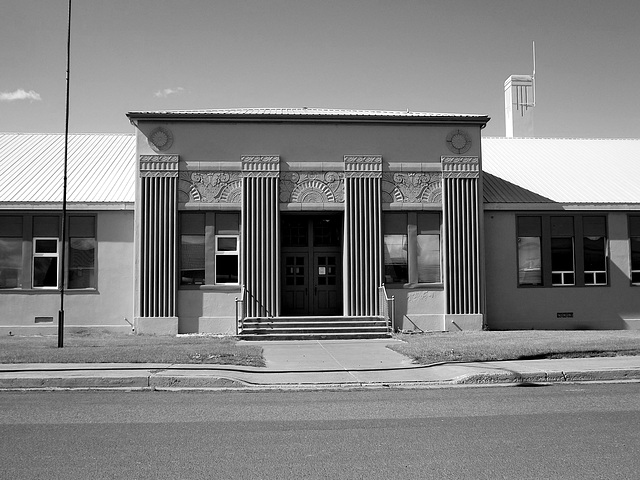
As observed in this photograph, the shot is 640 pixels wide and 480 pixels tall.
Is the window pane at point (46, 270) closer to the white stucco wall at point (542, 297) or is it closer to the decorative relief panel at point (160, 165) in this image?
the decorative relief panel at point (160, 165)

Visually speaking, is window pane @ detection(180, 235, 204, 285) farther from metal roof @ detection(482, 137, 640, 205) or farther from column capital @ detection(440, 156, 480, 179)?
metal roof @ detection(482, 137, 640, 205)

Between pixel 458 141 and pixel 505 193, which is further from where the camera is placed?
pixel 505 193

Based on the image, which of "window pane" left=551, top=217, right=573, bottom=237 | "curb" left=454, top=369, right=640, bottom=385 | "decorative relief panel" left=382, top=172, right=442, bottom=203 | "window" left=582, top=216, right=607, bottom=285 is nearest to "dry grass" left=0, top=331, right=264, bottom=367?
"curb" left=454, top=369, right=640, bottom=385

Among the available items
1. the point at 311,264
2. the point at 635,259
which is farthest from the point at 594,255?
the point at 311,264

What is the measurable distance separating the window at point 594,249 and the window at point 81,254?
17043mm

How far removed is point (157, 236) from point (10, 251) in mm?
5175

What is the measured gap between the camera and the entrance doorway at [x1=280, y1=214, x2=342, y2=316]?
23.1 m

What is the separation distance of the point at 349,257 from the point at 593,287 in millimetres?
8802

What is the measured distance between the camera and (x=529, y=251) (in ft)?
77.3

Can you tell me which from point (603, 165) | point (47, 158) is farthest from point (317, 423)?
point (603, 165)

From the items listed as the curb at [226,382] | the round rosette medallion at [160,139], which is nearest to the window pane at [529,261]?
the curb at [226,382]

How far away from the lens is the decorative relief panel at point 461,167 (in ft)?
74.1

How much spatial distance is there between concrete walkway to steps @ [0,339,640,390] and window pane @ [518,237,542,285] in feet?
29.7

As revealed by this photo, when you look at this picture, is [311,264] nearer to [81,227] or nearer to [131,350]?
[81,227]
